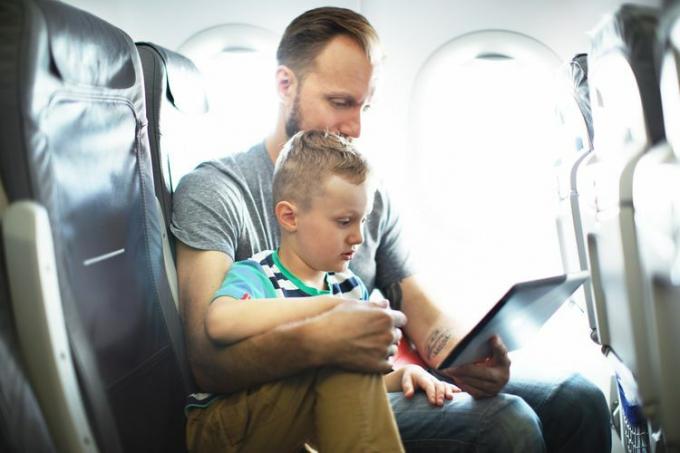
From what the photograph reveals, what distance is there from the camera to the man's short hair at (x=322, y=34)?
1.81m

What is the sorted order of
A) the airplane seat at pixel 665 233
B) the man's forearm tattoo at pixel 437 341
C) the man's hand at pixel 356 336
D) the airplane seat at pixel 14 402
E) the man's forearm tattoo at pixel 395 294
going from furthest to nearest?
the man's forearm tattoo at pixel 395 294
the man's forearm tattoo at pixel 437 341
the man's hand at pixel 356 336
the airplane seat at pixel 665 233
the airplane seat at pixel 14 402

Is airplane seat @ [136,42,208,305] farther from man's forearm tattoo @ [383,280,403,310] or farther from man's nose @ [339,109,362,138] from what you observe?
man's forearm tattoo @ [383,280,403,310]

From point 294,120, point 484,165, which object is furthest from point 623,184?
point 484,165

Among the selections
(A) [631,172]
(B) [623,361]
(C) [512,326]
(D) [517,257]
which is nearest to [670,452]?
(B) [623,361]

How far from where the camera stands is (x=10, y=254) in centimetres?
97

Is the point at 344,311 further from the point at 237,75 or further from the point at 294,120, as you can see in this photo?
the point at 237,75

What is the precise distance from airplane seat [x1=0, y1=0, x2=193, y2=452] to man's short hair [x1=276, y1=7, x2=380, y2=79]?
0.53 metres

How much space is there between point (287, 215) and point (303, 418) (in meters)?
0.46

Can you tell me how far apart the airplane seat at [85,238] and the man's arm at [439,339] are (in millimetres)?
647

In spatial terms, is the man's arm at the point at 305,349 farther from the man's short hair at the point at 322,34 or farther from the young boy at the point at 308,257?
the man's short hair at the point at 322,34

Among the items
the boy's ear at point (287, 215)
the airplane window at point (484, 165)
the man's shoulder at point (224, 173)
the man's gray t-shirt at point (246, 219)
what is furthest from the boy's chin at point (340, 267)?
the airplane window at point (484, 165)

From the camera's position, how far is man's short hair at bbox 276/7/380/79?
5.94 ft

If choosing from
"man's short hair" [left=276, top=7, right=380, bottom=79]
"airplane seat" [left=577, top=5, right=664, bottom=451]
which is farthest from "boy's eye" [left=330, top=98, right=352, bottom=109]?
"airplane seat" [left=577, top=5, right=664, bottom=451]

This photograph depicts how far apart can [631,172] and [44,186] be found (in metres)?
1.07
